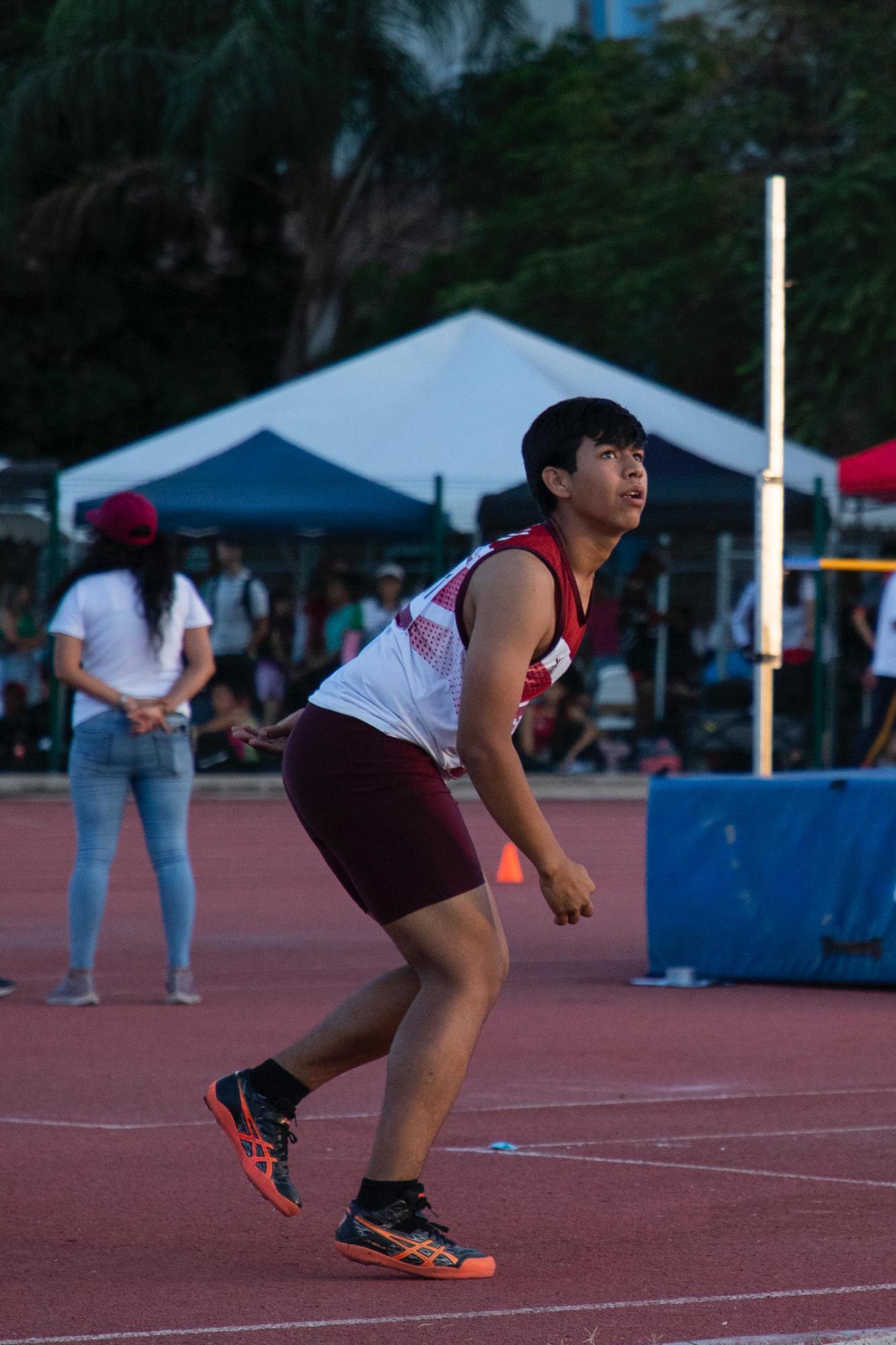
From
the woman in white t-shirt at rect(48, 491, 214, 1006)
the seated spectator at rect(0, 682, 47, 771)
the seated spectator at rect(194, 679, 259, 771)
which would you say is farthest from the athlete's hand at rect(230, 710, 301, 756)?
the seated spectator at rect(0, 682, 47, 771)

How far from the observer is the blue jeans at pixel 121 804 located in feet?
26.1

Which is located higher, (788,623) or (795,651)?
(788,623)

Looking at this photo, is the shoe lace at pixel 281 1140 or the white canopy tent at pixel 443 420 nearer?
the shoe lace at pixel 281 1140

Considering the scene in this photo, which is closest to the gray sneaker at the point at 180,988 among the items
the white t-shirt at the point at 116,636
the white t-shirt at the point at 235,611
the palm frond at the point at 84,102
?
the white t-shirt at the point at 116,636

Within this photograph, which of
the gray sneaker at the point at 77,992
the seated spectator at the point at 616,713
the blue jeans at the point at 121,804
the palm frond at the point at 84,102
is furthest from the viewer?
the palm frond at the point at 84,102

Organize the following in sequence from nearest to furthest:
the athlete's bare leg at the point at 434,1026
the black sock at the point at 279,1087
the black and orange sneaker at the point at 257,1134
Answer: the athlete's bare leg at the point at 434,1026 < the black and orange sneaker at the point at 257,1134 < the black sock at the point at 279,1087

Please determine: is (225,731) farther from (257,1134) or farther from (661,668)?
(257,1134)

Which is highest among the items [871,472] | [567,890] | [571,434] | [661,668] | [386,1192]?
[871,472]

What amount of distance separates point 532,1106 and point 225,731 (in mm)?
13043

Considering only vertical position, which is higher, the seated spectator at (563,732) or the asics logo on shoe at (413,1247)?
the seated spectator at (563,732)

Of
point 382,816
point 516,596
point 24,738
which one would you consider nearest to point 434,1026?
point 382,816

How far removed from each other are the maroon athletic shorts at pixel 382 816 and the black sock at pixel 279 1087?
43cm

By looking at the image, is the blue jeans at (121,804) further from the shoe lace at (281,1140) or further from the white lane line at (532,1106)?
the shoe lace at (281,1140)

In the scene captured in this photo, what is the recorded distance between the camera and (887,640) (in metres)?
13.4
